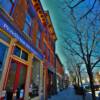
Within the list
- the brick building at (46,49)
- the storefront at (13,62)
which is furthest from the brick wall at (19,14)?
the brick building at (46,49)

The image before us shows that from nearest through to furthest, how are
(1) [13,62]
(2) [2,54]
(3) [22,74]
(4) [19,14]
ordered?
(2) [2,54]
(1) [13,62]
(4) [19,14]
(3) [22,74]

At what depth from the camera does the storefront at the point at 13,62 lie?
18.1 ft

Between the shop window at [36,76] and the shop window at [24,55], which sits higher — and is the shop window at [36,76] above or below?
below

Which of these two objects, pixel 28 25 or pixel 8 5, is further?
pixel 28 25

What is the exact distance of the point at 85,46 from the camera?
11938mm

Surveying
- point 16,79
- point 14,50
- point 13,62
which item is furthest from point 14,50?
point 16,79

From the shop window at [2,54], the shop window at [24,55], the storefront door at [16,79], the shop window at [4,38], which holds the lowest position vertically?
the storefront door at [16,79]

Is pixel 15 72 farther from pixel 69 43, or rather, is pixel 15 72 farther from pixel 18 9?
pixel 69 43

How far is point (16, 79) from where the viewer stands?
6.81 m

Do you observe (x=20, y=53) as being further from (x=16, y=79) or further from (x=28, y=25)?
(x=28, y=25)

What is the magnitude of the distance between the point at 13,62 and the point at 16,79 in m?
1.00

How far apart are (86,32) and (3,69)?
854 cm

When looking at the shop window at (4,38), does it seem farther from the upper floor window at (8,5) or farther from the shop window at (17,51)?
the upper floor window at (8,5)

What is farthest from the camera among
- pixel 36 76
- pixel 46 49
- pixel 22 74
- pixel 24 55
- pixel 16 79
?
pixel 46 49
